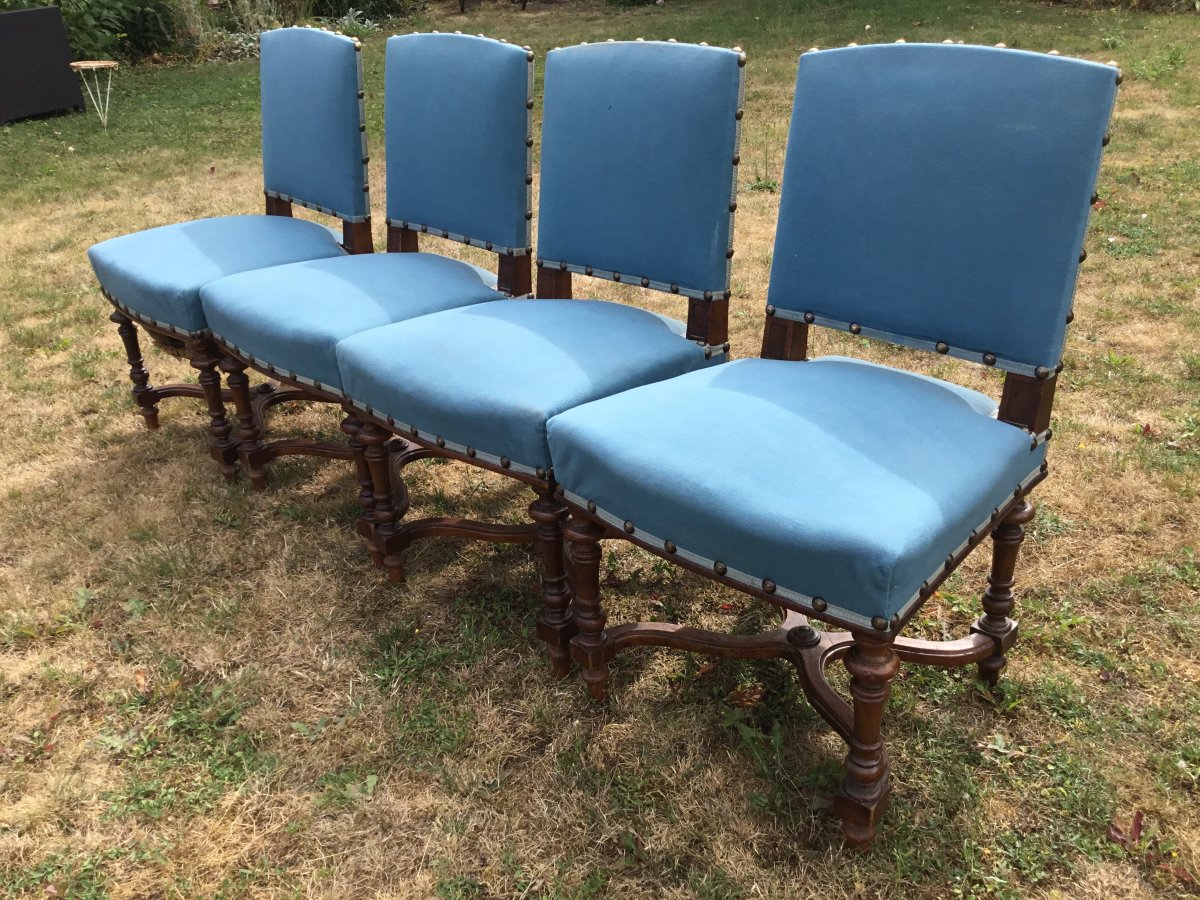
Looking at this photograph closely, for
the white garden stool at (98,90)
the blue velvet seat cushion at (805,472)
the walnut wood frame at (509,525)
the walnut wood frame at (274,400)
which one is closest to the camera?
the blue velvet seat cushion at (805,472)

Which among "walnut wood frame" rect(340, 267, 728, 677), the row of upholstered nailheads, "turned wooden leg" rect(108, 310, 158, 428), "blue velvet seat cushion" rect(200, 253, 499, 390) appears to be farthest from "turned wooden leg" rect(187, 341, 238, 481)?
the row of upholstered nailheads

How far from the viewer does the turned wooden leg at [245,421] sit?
2.49m

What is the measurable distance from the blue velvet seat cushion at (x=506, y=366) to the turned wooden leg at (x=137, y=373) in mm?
1184

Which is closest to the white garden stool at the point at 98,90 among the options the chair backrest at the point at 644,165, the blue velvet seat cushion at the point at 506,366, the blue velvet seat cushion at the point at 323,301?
the blue velvet seat cushion at the point at 323,301

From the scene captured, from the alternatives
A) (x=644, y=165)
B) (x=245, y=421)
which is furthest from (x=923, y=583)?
(x=245, y=421)

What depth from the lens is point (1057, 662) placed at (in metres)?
1.85

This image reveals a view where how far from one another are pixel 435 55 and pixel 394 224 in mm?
471

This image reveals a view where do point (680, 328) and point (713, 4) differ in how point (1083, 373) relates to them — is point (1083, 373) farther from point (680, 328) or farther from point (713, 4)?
point (713, 4)

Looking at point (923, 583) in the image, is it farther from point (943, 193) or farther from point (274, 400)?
point (274, 400)

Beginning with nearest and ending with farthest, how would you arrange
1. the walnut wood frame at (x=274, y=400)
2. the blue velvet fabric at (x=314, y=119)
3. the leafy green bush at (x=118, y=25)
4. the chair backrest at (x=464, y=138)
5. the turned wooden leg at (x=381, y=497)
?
1. the turned wooden leg at (x=381, y=497)
2. the chair backrest at (x=464, y=138)
3. the walnut wood frame at (x=274, y=400)
4. the blue velvet fabric at (x=314, y=119)
5. the leafy green bush at (x=118, y=25)

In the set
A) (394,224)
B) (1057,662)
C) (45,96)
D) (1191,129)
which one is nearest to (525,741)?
(1057,662)

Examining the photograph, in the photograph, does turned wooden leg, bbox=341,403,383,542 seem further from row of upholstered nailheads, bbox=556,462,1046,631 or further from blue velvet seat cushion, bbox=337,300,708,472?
row of upholstered nailheads, bbox=556,462,1046,631

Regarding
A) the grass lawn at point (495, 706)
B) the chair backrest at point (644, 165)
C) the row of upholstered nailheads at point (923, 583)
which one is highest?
the chair backrest at point (644, 165)

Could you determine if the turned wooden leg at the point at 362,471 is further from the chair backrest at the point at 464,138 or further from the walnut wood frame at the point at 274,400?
Answer: the chair backrest at the point at 464,138
